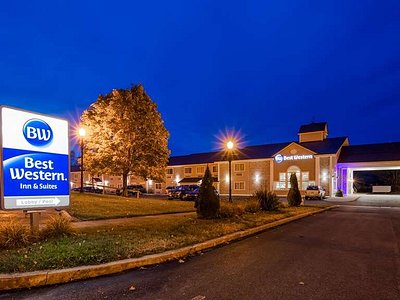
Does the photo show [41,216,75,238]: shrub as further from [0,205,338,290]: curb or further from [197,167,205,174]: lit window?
[197,167,205,174]: lit window

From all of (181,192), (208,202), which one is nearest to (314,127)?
(181,192)

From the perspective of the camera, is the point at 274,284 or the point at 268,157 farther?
the point at 268,157

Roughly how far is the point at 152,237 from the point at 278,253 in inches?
135

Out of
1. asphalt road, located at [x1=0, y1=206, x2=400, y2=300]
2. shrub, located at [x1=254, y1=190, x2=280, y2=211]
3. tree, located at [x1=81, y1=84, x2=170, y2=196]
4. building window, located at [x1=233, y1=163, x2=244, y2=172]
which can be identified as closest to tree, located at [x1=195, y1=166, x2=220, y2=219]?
A: asphalt road, located at [x1=0, y1=206, x2=400, y2=300]

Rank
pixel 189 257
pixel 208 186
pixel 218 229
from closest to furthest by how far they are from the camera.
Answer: pixel 189 257 → pixel 218 229 → pixel 208 186

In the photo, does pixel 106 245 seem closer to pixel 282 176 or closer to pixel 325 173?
pixel 325 173

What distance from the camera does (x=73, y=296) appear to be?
506 centimetres

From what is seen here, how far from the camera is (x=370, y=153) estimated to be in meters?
50.4

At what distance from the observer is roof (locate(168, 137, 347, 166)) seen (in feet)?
165

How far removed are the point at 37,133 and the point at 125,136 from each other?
22.4 meters

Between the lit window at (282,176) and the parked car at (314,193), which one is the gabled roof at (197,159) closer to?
the lit window at (282,176)

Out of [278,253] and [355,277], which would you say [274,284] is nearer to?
[355,277]

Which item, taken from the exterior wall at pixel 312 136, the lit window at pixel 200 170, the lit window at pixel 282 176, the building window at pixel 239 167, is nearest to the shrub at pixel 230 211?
the lit window at pixel 282 176

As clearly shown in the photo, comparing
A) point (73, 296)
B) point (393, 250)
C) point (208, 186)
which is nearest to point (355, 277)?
point (393, 250)
